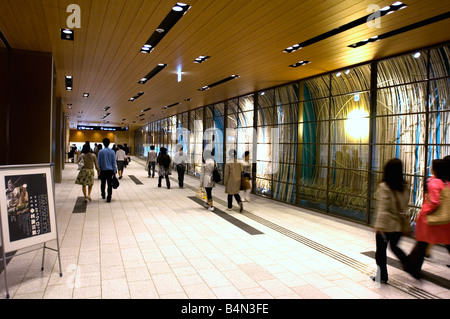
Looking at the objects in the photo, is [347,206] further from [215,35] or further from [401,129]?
[215,35]

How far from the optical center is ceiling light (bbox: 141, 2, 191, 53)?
4.66 m

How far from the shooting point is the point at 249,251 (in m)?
5.13

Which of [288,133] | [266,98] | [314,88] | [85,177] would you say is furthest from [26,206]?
[266,98]

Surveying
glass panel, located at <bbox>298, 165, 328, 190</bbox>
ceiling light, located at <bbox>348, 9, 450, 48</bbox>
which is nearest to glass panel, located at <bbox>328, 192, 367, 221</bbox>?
glass panel, located at <bbox>298, 165, 328, 190</bbox>

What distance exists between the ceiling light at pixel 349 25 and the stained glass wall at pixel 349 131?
187 centimetres

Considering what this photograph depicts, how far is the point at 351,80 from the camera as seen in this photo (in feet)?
25.6

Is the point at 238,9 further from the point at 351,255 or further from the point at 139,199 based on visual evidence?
the point at 139,199

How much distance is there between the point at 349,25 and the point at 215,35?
2195 mm

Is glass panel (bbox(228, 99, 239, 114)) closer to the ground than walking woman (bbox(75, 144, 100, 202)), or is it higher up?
higher up

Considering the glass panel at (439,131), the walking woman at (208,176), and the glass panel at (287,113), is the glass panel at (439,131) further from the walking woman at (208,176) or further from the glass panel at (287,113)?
the walking woman at (208,176)

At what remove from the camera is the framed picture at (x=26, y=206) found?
3.43 meters

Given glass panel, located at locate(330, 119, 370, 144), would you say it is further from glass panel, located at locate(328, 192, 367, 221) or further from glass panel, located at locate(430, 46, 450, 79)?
glass panel, located at locate(430, 46, 450, 79)

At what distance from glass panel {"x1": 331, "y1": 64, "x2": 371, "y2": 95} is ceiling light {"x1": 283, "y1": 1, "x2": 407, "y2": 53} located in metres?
2.03

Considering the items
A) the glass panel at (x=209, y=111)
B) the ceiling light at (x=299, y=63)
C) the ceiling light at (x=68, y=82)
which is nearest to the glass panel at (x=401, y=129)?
the ceiling light at (x=299, y=63)
